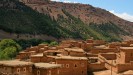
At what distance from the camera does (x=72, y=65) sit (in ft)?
103

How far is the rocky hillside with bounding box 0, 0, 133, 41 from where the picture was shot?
311ft

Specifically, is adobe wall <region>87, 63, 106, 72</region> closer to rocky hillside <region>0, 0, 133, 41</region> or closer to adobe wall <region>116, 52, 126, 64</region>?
adobe wall <region>116, 52, 126, 64</region>

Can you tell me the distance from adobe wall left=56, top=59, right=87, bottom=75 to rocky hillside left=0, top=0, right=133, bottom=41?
188ft

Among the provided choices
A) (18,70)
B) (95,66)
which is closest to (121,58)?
(95,66)

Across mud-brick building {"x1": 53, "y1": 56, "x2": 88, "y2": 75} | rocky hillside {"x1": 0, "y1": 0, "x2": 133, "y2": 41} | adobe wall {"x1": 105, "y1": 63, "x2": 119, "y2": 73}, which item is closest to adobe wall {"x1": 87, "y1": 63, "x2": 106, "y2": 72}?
adobe wall {"x1": 105, "y1": 63, "x2": 119, "y2": 73}

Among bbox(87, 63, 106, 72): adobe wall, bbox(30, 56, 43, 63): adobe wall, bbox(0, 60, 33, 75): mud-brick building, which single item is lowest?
bbox(87, 63, 106, 72): adobe wall

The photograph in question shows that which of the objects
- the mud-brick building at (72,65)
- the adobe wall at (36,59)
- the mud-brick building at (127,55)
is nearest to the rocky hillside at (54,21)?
the adobe wall at (36,59)

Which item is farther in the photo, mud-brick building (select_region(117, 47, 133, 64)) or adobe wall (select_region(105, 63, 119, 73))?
mud-brick building (select_region(117, 47, 133, 64))

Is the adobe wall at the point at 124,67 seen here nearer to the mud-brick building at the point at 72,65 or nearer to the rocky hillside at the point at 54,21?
the mud-brick building at the point at 72,65

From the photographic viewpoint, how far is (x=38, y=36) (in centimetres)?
9600

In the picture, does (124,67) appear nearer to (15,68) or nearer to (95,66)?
(95,66)

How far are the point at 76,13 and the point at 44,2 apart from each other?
18.3 metres

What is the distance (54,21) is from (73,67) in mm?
88036

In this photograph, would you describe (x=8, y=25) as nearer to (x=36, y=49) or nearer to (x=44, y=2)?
(x=36, y=49)
